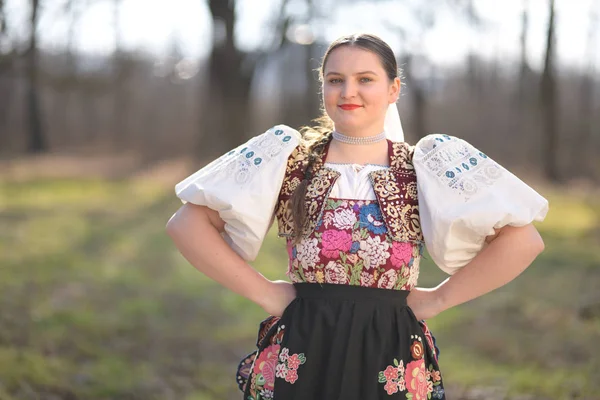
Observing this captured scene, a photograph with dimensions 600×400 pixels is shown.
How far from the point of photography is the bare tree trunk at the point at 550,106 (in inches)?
617

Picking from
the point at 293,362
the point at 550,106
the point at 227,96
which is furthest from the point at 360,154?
the point at 550,106

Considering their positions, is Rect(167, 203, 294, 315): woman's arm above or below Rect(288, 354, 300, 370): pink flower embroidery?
above

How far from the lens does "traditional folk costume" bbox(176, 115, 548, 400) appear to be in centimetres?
203

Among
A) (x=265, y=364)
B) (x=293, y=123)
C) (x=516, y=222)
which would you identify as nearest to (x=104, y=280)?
(x=265, y=364)

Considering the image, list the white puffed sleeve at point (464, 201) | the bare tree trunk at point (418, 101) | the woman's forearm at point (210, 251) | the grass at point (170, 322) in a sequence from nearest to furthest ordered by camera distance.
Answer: the white puffed sleeve at point (464, 201), the woman's forearm at point (210, 251), the grass at point (170, 322), the bare tree trunk at point (418, 101)

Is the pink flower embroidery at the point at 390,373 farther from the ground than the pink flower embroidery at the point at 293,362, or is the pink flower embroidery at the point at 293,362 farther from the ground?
the pink flower embroidery at the point at 293,362

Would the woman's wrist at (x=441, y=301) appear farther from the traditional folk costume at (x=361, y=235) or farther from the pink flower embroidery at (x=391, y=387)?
the pink flower embroidery at (x=391, y=387)

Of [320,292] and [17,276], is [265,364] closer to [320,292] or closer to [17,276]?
[320,292]

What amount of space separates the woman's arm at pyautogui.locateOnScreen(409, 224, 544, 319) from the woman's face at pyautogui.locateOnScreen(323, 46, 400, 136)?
18.5 inches

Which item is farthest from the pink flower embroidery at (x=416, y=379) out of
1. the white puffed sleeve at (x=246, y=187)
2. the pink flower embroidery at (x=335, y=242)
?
the white puffed sleeve at (x=246, y=187)

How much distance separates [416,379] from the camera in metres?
2.07

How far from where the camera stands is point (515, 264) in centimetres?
205

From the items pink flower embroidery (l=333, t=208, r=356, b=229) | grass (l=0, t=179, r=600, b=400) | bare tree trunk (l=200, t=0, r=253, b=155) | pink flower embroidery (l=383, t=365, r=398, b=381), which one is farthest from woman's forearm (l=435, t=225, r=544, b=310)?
bare tree trunk (l=200, t=0, r=253, b=155)

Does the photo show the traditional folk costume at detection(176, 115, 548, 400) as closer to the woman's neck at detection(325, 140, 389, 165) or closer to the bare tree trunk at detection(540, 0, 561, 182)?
the woman's neck at detection(325, 140, 389, 165)
